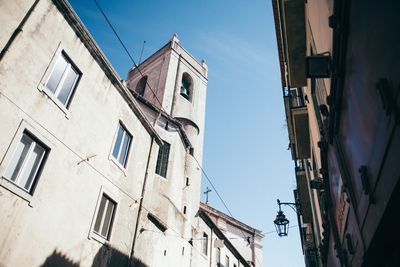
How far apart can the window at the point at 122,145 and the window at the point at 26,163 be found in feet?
11.7

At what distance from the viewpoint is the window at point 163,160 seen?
1529 cm

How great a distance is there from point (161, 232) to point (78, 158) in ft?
20.5

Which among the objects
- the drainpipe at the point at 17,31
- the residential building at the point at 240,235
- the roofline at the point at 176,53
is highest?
the roofline at the point at 176,53

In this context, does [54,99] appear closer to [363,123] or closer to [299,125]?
[363,123]

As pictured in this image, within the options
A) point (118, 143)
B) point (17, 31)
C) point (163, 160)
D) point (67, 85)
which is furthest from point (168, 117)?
point (17, 31)

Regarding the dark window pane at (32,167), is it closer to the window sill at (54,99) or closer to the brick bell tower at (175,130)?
the window sill at (54,99)

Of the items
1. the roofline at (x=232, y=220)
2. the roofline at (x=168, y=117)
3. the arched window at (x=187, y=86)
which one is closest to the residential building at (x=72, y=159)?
the roofline at (x=168, y=117)

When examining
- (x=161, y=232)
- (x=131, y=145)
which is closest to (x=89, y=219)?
(x=131, y=145)

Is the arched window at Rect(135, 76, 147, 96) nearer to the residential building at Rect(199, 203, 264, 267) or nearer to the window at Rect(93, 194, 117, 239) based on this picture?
the residential building at Rect(199, 203, 264, 267)

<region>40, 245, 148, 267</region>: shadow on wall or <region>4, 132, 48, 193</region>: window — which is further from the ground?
<region>4, 132, 48, 193</region>: window

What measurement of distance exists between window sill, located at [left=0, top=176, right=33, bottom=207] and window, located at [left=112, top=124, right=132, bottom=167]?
419 centimetres

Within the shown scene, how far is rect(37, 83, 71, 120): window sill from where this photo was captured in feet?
26.1

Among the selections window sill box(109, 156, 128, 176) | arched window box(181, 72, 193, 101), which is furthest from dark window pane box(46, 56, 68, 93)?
arched window box(181, 72, 193, 101)

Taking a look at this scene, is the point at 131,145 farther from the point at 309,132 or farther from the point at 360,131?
the point at 360,131
